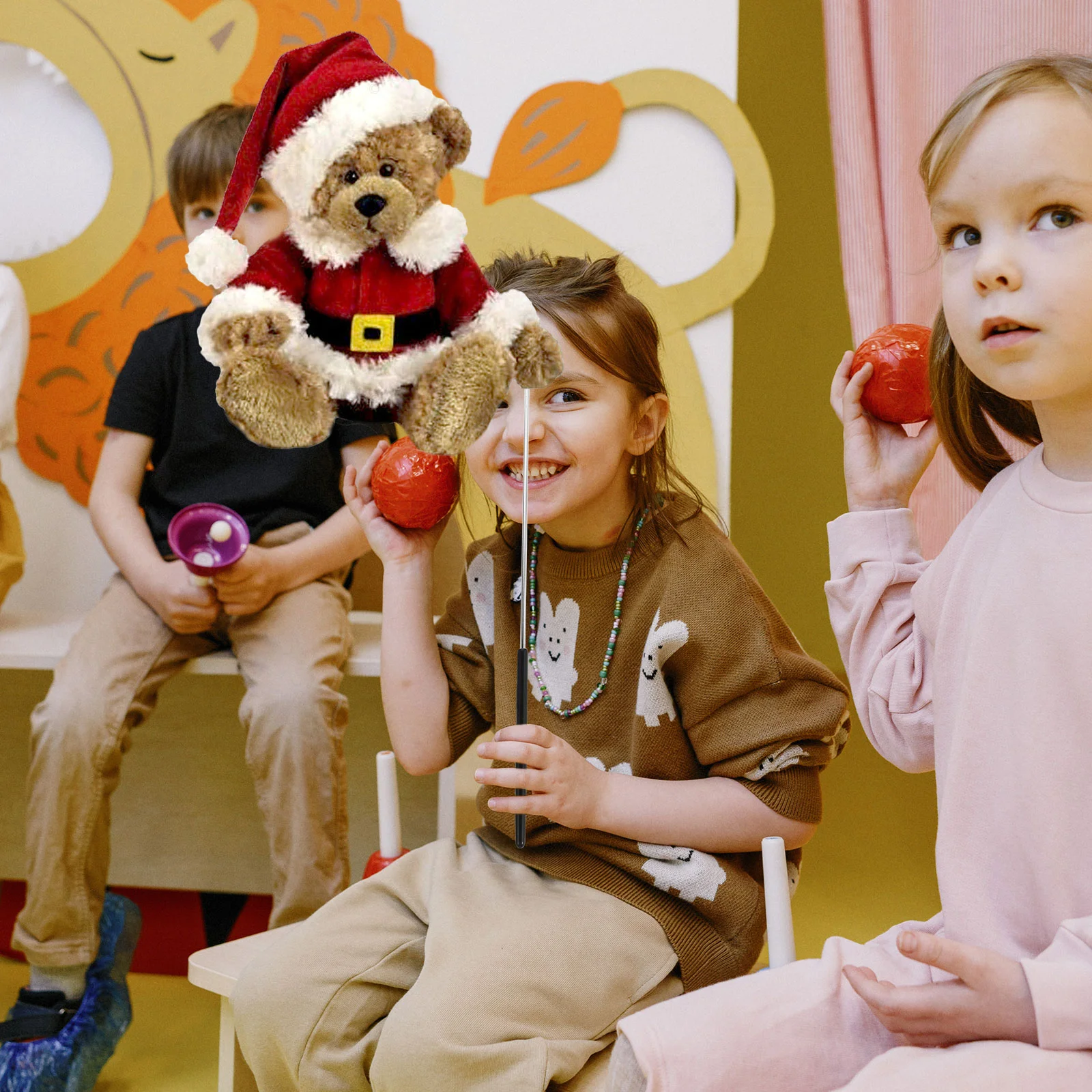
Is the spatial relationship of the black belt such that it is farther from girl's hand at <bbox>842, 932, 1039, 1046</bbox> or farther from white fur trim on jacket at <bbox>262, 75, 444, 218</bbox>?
girl's hand at <bbox>842, 932, 1039, 1046</bbox>

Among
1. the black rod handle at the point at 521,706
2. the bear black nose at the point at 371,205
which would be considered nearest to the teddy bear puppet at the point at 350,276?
the bear black nose at the point at 371,205

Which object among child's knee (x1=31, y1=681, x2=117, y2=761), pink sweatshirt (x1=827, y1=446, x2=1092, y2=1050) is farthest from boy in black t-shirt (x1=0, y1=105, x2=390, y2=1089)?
pink sweatshirt (x1=827, y1=446, x2=1092, y2=1050)

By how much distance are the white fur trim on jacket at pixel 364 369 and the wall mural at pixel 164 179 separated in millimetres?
940

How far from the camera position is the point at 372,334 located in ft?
1.79

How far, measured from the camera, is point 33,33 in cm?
158

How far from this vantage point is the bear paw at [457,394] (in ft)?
1.78

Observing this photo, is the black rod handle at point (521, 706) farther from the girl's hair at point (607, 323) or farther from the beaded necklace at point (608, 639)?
the girl's hair at point (607, 323)

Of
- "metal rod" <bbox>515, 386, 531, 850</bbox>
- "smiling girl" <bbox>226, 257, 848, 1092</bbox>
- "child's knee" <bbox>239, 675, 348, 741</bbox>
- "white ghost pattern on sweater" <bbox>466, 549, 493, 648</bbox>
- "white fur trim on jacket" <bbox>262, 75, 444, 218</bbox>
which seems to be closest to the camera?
"white fur trim on jacket" <bbox>262, 75, 444, 218</bbox>

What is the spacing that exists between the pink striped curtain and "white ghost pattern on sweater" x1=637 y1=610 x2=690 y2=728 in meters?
0.63

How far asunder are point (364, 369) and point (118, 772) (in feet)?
2.90

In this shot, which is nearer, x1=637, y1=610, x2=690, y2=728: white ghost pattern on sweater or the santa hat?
the santa hat

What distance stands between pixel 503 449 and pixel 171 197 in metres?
0.80

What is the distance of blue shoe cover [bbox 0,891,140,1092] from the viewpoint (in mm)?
1130

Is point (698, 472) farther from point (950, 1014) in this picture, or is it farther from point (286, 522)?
point (950, 1014)
